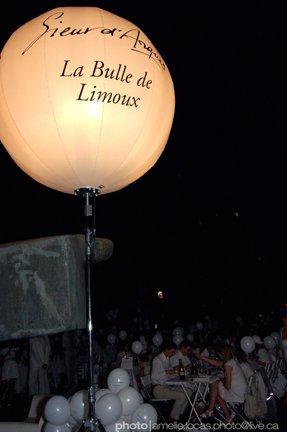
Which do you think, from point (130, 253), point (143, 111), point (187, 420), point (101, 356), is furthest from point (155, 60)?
point (130, 253)

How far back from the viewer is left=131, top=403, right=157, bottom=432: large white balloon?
479 centimetres

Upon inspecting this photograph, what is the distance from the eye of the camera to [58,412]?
14.6 feet

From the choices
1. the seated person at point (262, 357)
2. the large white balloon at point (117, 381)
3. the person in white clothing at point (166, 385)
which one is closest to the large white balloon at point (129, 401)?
the large white balloon at point (117, 381)

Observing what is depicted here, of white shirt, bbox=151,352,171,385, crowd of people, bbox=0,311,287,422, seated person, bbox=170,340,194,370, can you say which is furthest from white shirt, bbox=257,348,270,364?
white shirt, bbox=151,352,171,385

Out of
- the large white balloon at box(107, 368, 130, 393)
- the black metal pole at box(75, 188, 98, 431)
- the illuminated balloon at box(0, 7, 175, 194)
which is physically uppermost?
the illuminated balloon at box(0, 7, 175, 194)

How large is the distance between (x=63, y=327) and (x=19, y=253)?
446mm

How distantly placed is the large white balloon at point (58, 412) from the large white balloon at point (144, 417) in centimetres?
80

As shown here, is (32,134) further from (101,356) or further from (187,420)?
(101,356)

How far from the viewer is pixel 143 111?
2.77 m

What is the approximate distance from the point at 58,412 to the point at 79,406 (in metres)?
0.23

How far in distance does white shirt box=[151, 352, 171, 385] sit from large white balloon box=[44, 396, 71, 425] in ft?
14.8

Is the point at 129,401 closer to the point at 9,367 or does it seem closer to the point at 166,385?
the point at 166,385

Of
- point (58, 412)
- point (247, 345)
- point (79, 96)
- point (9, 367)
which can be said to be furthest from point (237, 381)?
point (79, 96)

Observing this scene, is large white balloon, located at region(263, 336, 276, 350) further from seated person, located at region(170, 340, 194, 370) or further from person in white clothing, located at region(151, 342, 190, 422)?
person in white clothing, located at region(151, 342, 190, 422)
